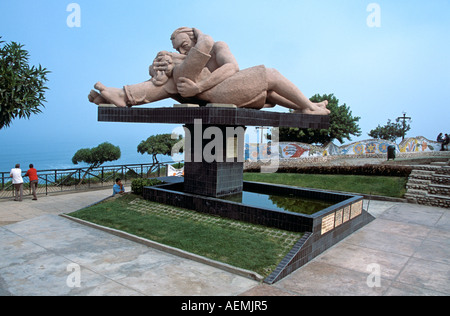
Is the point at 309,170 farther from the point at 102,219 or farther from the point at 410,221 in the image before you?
the point at 102,219

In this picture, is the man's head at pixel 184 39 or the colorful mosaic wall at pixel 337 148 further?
the colorful mosaic wall at pixel 337 148

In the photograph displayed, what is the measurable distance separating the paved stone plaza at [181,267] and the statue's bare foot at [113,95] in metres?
3.39

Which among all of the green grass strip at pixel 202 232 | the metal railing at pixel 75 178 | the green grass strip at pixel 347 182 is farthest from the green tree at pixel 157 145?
the green grass strip at pixel 202 232

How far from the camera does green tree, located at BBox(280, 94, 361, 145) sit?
28950 mm

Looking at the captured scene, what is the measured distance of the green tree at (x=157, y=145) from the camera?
23531mm

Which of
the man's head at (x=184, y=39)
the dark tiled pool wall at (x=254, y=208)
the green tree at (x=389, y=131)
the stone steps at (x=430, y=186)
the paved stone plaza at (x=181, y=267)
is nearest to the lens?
the paved stone plaza at (x=181, y=267)

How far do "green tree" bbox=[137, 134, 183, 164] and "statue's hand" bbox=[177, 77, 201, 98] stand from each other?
1461 centimetres

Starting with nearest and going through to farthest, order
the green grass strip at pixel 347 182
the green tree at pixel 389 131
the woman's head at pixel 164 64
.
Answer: the woman's head at pixel 164 64 → the green grass strip at pixel 347 182 → the green tree at pixel 389 131

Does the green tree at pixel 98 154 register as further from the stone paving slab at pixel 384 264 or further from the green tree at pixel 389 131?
the green tree at pixel 389 131

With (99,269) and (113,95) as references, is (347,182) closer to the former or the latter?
(113,95)

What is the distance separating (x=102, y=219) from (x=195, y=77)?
4.41 metres

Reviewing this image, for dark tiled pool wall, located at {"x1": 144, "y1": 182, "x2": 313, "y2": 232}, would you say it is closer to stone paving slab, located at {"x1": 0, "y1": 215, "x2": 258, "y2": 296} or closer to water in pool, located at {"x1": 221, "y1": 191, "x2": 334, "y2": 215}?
water in pool, located at {"x1": 221, "y1": 191, "x2": 334, "y2": 215}
